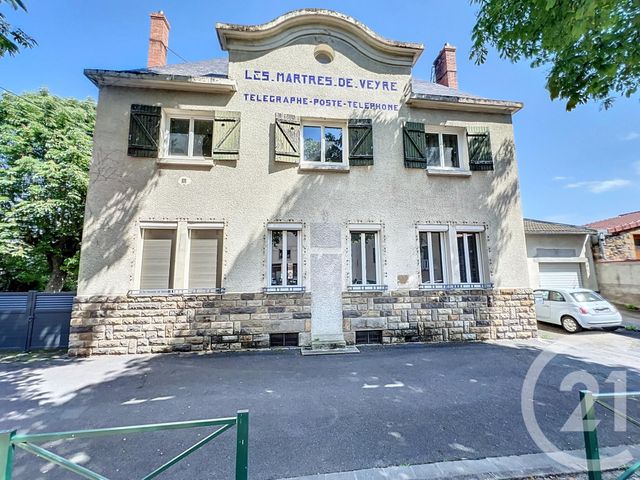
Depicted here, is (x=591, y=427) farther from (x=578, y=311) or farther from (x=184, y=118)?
(x=184, y=118)

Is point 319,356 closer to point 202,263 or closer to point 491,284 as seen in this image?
point 202,263

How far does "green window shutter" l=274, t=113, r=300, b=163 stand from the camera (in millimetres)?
7727

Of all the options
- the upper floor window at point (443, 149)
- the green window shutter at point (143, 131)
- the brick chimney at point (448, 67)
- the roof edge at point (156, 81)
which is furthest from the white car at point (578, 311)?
the green window shutter at point (143, 131)

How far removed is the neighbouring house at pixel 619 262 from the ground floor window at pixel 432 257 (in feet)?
34.5

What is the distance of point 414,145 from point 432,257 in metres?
3.25

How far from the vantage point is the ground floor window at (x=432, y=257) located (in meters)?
8.19

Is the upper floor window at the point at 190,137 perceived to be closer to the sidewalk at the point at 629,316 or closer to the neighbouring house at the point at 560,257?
the neighbouring house at the point at 560,257

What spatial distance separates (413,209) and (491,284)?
10.1 ft

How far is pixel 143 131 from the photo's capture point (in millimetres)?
7395

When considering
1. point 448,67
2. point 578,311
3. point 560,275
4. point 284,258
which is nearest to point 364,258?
point 284,258

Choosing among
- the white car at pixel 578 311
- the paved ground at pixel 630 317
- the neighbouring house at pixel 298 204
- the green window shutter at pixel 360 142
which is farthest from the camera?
the paved ground at pixel 630 317

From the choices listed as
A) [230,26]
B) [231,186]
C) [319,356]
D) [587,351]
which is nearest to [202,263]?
[231,186]

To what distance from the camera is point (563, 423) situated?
12.3 ft

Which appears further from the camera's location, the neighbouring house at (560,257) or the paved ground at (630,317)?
A: the neighbouring house at (560,257)
